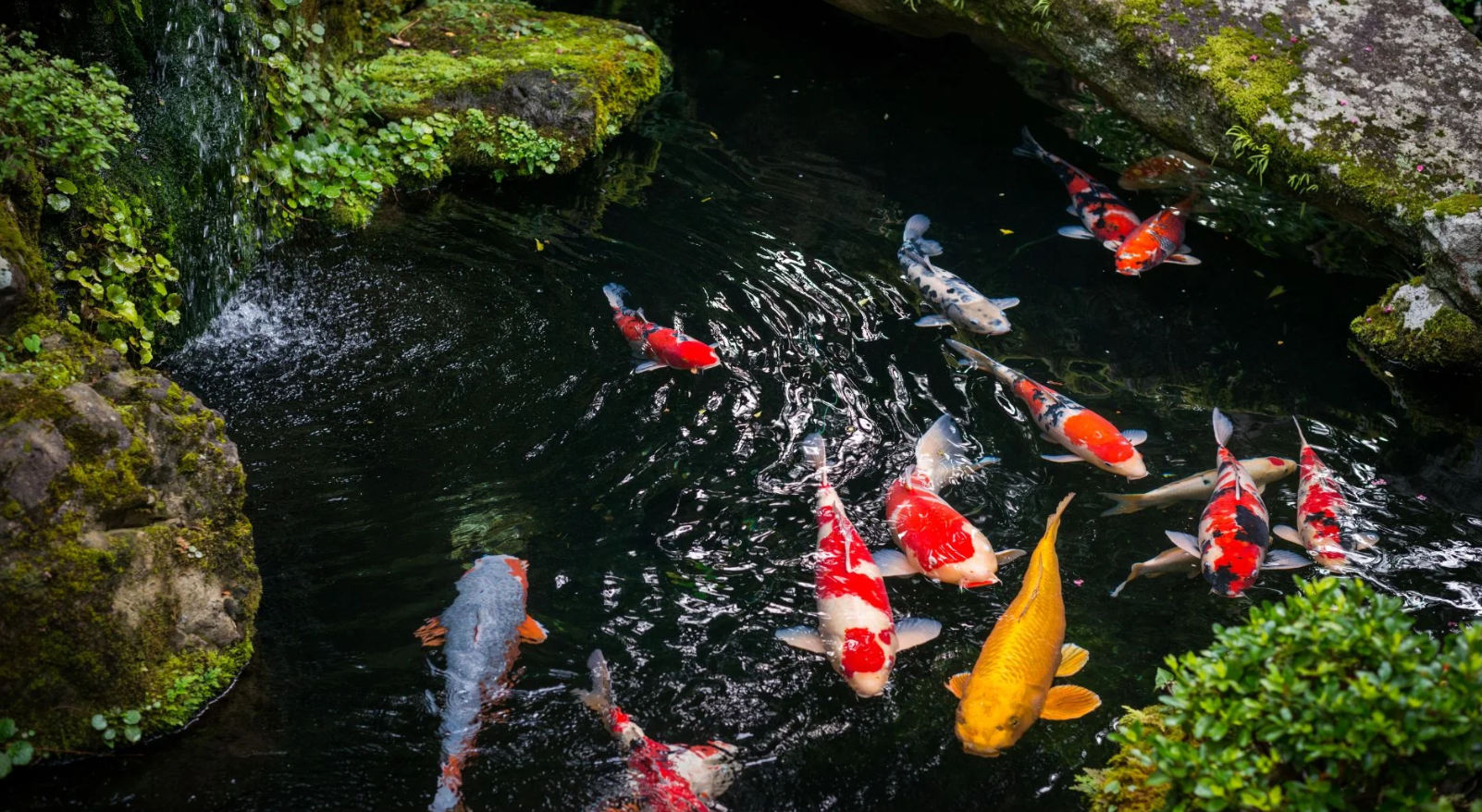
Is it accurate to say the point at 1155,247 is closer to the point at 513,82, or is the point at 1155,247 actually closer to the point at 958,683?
the point at 958,683

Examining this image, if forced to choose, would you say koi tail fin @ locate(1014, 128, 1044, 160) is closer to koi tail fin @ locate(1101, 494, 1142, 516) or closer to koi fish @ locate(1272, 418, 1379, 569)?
koi fish @ locate(1272, 418, 1379, 569)

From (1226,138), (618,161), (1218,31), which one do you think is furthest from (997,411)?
(618,161)

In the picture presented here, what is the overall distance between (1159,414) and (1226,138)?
2.63 meters

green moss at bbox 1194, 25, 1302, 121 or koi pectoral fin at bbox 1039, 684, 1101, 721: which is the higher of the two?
green moss at bbox 1194, 25, 1302, 121

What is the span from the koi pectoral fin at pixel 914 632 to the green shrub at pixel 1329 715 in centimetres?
173

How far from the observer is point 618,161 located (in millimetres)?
9383

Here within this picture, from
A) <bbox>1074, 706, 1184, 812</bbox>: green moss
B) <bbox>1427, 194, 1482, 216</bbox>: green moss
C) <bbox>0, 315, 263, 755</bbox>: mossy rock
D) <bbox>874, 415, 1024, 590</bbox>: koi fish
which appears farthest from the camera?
<bbox>1427, 194, 1482, 216</bbox>: green moss

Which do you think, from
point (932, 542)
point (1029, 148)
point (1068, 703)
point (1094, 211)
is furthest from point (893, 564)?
point (1029, 148)

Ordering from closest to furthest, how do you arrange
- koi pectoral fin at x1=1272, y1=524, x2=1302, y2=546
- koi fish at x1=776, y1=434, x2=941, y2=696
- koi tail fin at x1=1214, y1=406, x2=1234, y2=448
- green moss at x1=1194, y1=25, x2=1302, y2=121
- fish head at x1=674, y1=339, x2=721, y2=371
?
koi fish at x1=776, y1=434, x2=941, y2=696, koi pectoral fin at x1=1272, y1=524, x2=1302, y2=546, koi tail fin at x1=1214, y1=406, x2=1234, y2=448, fish head at x1=674, y1=339, x2=721, y2=371, green moss at x1=1194, y1=25, x2=1302, y2=121

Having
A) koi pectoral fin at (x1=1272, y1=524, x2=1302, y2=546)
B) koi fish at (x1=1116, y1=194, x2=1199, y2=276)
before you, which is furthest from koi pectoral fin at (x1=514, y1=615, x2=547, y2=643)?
koi fish at (x1=1116, y1=194, x2=1199, y2=276)

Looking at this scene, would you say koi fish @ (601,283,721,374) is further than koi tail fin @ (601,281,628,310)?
No

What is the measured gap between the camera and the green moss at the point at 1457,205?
269 inches

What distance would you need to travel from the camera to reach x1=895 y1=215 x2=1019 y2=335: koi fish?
725cm

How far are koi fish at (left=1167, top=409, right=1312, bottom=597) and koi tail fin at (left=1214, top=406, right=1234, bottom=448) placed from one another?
1.72 ft
